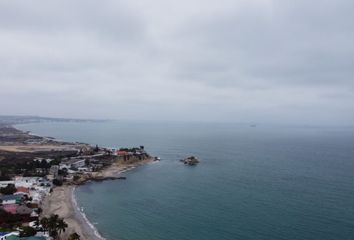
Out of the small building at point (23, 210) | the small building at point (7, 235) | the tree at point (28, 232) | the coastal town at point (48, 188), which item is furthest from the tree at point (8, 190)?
the tree at point (28, 232)

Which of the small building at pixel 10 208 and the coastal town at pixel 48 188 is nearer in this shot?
the coastal town at pixel 48 188

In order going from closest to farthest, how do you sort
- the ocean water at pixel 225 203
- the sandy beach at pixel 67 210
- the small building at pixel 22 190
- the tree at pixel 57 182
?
the ocean water at pixel 225 203, the sandy beach at pixel 67 210, the small building at pixel 22 190, the tree at pixel 57 182

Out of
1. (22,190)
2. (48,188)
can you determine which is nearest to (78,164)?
(48,188)

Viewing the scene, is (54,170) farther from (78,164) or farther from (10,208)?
(10,208)

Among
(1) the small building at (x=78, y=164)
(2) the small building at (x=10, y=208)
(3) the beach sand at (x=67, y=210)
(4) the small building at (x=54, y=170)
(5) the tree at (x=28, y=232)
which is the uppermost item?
(1) the small building at (x=78, y=164)

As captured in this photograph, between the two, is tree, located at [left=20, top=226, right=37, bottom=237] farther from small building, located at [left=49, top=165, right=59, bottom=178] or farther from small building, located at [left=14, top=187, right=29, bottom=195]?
small building, located at [left=49, top=165, right=59, bottom=178]

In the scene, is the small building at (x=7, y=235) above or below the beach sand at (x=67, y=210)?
above

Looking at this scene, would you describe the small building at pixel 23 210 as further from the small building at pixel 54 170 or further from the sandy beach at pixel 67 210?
the small building at pixel 54 170

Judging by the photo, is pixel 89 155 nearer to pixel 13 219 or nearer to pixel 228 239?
pixel 13 219

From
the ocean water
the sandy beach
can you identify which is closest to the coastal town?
the sandy beach
